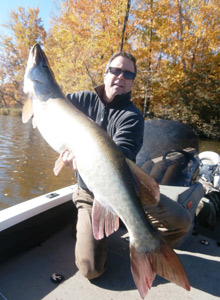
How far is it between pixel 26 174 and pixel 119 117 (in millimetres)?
6267

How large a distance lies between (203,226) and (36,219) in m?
2.67

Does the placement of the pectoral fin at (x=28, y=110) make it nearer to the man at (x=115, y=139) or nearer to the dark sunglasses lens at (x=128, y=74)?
the man at (x=115, y=139)

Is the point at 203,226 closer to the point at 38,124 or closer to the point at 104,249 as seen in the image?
the point at 104,249

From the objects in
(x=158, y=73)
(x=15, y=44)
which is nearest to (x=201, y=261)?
(x=158, y=73)

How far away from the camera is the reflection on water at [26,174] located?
21.3 feet

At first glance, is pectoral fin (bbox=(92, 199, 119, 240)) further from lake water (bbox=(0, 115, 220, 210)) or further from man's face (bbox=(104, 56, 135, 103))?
lake water (bbox=(0, 115, 220, 210))

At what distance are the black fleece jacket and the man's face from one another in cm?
6

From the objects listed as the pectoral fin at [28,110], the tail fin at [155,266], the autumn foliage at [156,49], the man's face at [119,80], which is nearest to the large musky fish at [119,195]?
the tail fin at [155,266]

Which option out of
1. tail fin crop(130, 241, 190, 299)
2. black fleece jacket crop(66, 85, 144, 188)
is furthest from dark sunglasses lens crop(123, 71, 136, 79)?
tail fin crop(130, 241, 190, 299)

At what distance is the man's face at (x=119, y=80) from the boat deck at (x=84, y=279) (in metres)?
1.87

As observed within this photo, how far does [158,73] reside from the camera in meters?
17.4

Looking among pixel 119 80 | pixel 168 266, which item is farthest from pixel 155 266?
pixel 119 80

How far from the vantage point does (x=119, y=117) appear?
8.41 ft

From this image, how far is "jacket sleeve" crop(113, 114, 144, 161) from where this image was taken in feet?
7.36
